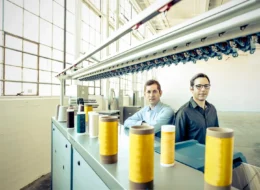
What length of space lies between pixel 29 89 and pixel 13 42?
664mm

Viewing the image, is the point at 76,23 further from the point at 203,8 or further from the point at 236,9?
the point at 203,8

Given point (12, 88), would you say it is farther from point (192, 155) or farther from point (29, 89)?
point (192, 155)

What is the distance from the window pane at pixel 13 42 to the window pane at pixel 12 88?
0.49 m

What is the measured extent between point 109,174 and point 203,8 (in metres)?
6.71

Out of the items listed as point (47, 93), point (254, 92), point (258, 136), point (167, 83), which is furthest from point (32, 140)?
point (254, 92)

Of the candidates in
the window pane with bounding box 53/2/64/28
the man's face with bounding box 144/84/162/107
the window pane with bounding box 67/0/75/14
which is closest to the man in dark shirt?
the man's face with bounding box 144/84/162/107

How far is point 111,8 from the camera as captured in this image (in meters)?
5.00

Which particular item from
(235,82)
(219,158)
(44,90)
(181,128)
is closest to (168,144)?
(219,158)

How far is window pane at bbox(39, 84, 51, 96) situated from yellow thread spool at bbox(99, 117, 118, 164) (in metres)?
2.41

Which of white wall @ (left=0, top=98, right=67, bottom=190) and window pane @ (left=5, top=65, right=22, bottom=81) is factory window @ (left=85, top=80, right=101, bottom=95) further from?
window pane @ (left=5, top=65, right=22, bottom=81)

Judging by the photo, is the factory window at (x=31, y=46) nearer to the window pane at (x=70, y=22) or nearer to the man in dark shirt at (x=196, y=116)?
the window pane at (x=70, y=22)

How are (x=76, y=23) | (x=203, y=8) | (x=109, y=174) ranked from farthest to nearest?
(x=203, y=8) → (x=76, y=23) → (x=109, y=174)

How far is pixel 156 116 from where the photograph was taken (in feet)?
5.47

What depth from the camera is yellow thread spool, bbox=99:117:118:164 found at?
0.66 m
